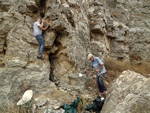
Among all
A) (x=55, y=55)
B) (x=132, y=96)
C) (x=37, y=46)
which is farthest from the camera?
(x=55, y=55)

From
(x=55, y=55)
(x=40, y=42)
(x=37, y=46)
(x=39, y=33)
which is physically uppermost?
(x=39, y=33)

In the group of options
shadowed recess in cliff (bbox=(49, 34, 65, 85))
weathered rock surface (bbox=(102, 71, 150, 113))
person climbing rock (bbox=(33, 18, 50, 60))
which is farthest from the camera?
shadowed recess in cliff (bbox=(49, 34, 65, 85))

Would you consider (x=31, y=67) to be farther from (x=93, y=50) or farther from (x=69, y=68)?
(x=93, y=50)

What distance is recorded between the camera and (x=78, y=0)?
639 cm

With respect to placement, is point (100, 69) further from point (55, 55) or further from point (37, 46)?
point (37, 46)

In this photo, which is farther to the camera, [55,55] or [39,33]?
[55,55]

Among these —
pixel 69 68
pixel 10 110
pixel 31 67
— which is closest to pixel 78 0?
pixel 69 68

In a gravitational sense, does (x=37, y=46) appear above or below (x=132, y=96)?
above

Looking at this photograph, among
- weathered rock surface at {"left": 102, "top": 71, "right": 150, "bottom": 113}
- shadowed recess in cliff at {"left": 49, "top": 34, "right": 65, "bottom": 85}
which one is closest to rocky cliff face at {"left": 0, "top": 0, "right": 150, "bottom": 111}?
shadowed recess in cliff at {"left": 49, "top": 34, "right": 65, "bottom": 85}

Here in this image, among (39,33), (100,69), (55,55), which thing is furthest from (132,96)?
(39,33)

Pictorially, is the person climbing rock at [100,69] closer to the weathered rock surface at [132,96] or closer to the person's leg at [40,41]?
the weathered rock surface at [132,96]

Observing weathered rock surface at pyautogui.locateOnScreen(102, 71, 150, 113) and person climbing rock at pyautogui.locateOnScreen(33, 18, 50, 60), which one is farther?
person climbing rock at pyautogui.locateOnScreen(33, 18, 50, 60)

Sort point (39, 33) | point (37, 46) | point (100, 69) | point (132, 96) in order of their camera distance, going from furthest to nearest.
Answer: point (37, 46) → point (39, 33) → point (100, 69) → point (132, 96)

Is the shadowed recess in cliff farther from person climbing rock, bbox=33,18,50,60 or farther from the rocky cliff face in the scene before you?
person climbing rock, bbox=33,18,50,60
